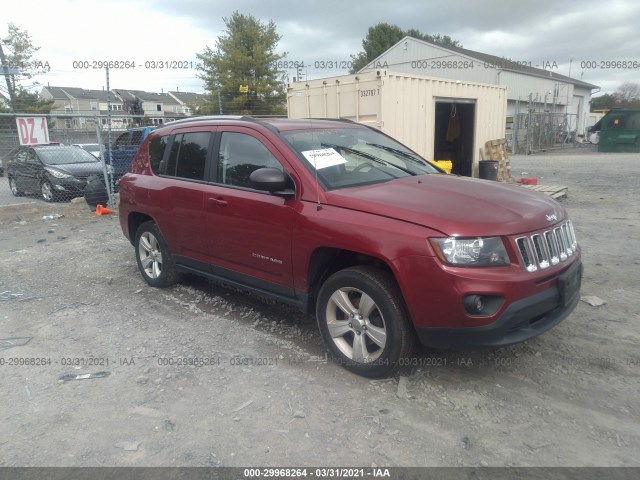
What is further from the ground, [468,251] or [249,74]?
[249,74]

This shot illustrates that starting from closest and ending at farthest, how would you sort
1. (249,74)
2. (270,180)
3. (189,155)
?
(270,180), (189,155), (249,74)

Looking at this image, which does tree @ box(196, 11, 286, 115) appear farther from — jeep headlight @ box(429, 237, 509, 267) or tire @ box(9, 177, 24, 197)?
jeep headlight @ box(429, 237, 509, 267)

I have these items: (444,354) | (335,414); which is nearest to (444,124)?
(444,354)

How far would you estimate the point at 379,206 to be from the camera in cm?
320

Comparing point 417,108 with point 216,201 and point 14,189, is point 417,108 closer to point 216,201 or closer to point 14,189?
point 216,201

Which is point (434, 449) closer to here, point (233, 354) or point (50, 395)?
point (233, 354)

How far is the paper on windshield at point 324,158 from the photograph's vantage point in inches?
146

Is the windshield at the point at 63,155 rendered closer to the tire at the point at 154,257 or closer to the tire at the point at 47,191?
the tire at the point at 47,191

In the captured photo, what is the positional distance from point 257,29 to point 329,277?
2544 cm

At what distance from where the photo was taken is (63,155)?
41.6 ft

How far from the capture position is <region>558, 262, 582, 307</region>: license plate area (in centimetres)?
317

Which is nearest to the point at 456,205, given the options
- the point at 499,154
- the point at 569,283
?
the point at 569,283

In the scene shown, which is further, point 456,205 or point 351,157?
point 351,157

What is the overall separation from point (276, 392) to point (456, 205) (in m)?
1.76
